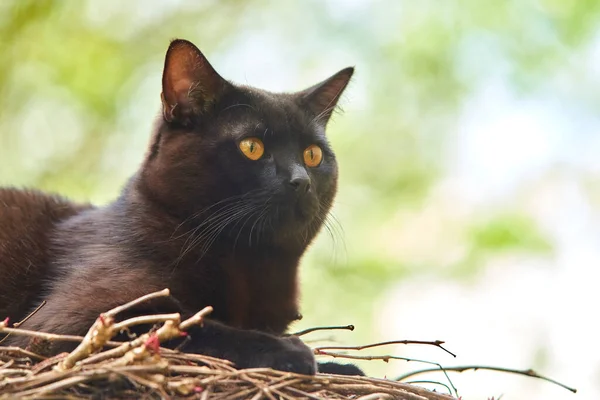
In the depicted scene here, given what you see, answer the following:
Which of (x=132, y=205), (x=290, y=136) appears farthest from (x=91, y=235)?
(x=290, y=136)

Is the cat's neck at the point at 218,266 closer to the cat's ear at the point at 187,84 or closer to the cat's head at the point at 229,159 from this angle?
the cat's head at the point at 229,159

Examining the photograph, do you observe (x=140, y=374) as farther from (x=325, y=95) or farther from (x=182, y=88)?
(x=325, y=95)

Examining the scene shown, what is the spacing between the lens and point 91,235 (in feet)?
7.35

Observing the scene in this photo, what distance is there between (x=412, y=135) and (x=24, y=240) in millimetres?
2730

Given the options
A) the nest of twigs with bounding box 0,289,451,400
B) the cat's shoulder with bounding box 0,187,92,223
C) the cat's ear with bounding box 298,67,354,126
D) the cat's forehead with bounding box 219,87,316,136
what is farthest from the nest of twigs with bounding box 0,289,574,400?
the cat's ear with bounding box 298,67,354,126

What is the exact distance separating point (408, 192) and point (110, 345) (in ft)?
10.2

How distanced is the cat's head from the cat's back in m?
0.41

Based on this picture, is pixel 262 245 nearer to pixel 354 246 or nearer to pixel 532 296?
pixel 354 246

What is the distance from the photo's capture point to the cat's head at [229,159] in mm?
2037

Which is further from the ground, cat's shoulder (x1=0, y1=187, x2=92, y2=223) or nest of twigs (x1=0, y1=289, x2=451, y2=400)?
cat's shoulder (x1=0, y1=187, x2=92, y2=223)

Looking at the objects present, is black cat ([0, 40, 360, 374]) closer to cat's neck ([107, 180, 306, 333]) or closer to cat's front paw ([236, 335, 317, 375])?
cat's neck ([107, 180, 306, 333])

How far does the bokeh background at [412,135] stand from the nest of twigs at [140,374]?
2625mm

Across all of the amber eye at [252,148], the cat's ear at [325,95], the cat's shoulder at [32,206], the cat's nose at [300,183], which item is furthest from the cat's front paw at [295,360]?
the cat's shoulder at [32,206]

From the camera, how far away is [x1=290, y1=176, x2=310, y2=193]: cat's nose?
6.59 ft
